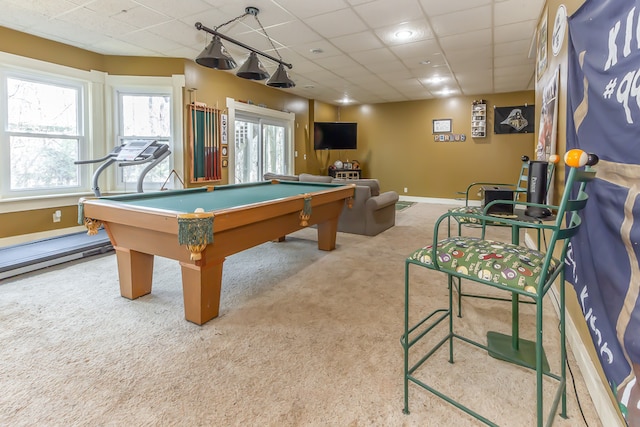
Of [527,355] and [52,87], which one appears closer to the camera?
[527,355]

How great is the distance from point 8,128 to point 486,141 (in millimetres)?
8695

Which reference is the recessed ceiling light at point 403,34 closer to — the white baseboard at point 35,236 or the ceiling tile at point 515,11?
the ceiling tile at point 515,11

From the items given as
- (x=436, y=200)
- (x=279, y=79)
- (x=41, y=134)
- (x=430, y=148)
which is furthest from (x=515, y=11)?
(x=41, y=134)

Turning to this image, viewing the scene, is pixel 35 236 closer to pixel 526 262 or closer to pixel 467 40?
pixel 526 262

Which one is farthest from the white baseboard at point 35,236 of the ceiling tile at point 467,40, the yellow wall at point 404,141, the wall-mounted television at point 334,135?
the ceiling tile at point 467,40

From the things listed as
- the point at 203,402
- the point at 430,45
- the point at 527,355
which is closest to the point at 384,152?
the point at 430,45

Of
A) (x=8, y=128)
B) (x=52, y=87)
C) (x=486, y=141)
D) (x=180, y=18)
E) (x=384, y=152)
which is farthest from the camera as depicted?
(x=384, y=152)

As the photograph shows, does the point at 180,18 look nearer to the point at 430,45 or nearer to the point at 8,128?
the point at 8,128

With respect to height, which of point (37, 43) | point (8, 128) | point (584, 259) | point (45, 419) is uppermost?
point (37, 43)

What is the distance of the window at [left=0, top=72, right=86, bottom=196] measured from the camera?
407 centimetres

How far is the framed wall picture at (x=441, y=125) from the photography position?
8.33 metres

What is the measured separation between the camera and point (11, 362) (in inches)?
72.6

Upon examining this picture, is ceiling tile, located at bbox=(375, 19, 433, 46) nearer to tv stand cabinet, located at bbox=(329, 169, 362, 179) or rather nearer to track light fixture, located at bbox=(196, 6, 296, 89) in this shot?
track light fixture, located at bbox=(196, 6, 296, 89)

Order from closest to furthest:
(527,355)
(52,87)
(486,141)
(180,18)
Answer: (527,355) < (180,18) < (52,87) < (486,141)
